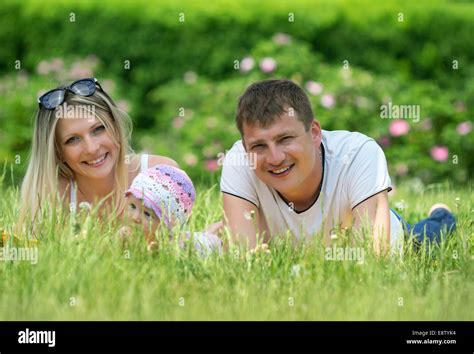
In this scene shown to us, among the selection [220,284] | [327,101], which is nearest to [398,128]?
[327,101]

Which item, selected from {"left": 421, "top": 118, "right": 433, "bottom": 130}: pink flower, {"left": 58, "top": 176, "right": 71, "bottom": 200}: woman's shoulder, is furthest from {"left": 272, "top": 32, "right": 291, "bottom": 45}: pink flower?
{"left": 58, "top": 176, "right": 71, "bottom": 200}: woman's shoulder

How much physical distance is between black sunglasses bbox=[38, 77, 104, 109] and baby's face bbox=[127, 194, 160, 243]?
0.70m

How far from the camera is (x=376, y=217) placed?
3.96m

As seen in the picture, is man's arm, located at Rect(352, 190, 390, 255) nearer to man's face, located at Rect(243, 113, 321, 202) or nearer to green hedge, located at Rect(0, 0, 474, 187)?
man's face, located at Rect(243, 113, 321, 202)

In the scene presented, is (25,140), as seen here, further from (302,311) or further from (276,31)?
(302,311)

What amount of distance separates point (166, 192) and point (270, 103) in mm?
619

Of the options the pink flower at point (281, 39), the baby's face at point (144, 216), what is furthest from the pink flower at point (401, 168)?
the baby's face at point (144, 216)

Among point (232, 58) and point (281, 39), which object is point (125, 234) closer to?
point (281, 39)

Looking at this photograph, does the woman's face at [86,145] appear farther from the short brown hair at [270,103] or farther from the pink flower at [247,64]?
the pink flower at [247,64]

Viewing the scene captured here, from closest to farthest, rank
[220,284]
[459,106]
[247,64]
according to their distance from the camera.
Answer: [220,284], [247,64], [459,106]

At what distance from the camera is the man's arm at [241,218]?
403 centimetres

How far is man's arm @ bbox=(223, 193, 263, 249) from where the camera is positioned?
4031 mm

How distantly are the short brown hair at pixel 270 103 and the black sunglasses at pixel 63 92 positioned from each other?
2.90 ft
